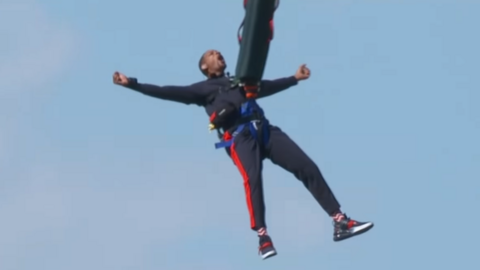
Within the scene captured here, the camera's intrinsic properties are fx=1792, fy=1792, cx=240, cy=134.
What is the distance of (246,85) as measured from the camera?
19.8 metres

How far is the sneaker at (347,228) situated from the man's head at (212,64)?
223 cm

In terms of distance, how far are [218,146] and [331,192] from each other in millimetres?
1370

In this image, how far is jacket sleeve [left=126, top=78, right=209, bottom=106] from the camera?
1988cm

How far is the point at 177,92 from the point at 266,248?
2.05 meters

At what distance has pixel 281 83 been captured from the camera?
67.3 ft

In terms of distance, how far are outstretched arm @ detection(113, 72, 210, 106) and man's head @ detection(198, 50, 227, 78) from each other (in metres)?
0.27

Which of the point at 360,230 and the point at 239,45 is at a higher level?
the point at 239,45

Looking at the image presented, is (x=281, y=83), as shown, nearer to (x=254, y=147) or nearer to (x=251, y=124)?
(x=251, y=124)

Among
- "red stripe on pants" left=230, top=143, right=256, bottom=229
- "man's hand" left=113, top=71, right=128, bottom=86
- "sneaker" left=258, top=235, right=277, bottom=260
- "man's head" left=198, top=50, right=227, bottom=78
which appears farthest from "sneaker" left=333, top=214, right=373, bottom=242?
"man's hand" left=113, top=71, right=128, bottom=86

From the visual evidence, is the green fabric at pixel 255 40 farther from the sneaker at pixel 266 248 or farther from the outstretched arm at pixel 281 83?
the sneaker at pixel 266 248

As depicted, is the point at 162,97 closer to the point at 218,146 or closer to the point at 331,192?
the point at 218,146

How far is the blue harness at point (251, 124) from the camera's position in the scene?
20.1 metres

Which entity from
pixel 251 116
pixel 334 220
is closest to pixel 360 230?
pixel 334 220

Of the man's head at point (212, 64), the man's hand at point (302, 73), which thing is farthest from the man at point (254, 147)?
the man's hand at point (302, 73)
